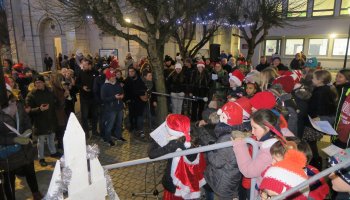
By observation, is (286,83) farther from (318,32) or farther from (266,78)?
(318,32)

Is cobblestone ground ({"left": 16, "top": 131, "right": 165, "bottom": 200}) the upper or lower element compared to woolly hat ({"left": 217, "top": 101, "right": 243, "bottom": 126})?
lower

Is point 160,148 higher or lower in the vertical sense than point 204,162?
higher

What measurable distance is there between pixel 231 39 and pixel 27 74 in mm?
31300

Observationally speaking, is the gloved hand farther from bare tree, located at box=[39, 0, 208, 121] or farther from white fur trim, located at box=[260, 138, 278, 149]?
bare tree, located at box=[39, 0, 208, 121]

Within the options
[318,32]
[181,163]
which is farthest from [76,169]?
[318,32]

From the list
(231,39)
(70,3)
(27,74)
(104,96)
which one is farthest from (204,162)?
(231,39)

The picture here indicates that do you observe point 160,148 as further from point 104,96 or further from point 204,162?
point 104,96

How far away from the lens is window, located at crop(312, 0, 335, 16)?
979 inches

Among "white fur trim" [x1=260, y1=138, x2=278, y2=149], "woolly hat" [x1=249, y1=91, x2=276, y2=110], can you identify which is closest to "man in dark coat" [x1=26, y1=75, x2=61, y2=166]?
"woolly hat" [x1=249, y1=91, x2=276, y2=110]

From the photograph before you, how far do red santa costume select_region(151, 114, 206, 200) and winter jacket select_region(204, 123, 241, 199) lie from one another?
0.21m

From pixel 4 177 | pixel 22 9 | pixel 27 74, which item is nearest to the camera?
pixel 4 177

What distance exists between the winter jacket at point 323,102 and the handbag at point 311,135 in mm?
313

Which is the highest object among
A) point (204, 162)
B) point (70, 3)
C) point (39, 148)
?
point (70, 3)

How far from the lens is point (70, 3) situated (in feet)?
23.1
